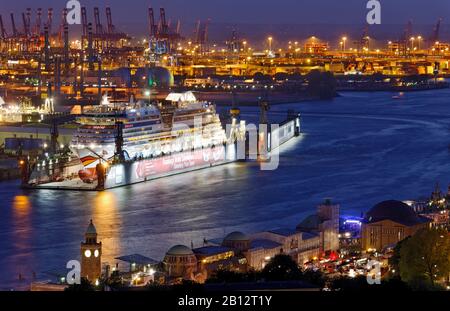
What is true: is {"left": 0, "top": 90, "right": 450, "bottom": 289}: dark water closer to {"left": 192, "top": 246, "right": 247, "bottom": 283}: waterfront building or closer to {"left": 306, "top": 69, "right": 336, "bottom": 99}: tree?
{"left": 192, "top": 246, "right": 247, "bottom": 283}: waterfront building

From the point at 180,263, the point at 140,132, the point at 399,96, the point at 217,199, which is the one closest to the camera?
the point at 180,263

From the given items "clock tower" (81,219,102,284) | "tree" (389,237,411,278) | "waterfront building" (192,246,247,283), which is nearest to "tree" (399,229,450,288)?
"tree" (389,237,411,278)

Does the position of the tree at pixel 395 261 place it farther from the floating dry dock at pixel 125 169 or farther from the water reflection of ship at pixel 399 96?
the water reflection of ship at pixel 399 96

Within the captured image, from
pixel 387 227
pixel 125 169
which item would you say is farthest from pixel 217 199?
pixel 387 227

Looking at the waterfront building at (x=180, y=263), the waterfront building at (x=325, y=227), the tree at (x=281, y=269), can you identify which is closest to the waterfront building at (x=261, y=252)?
→ the tree at (x=281, y=269)

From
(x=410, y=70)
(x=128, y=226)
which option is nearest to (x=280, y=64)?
(x=410, y=70)

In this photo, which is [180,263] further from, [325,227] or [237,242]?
[325,227]
